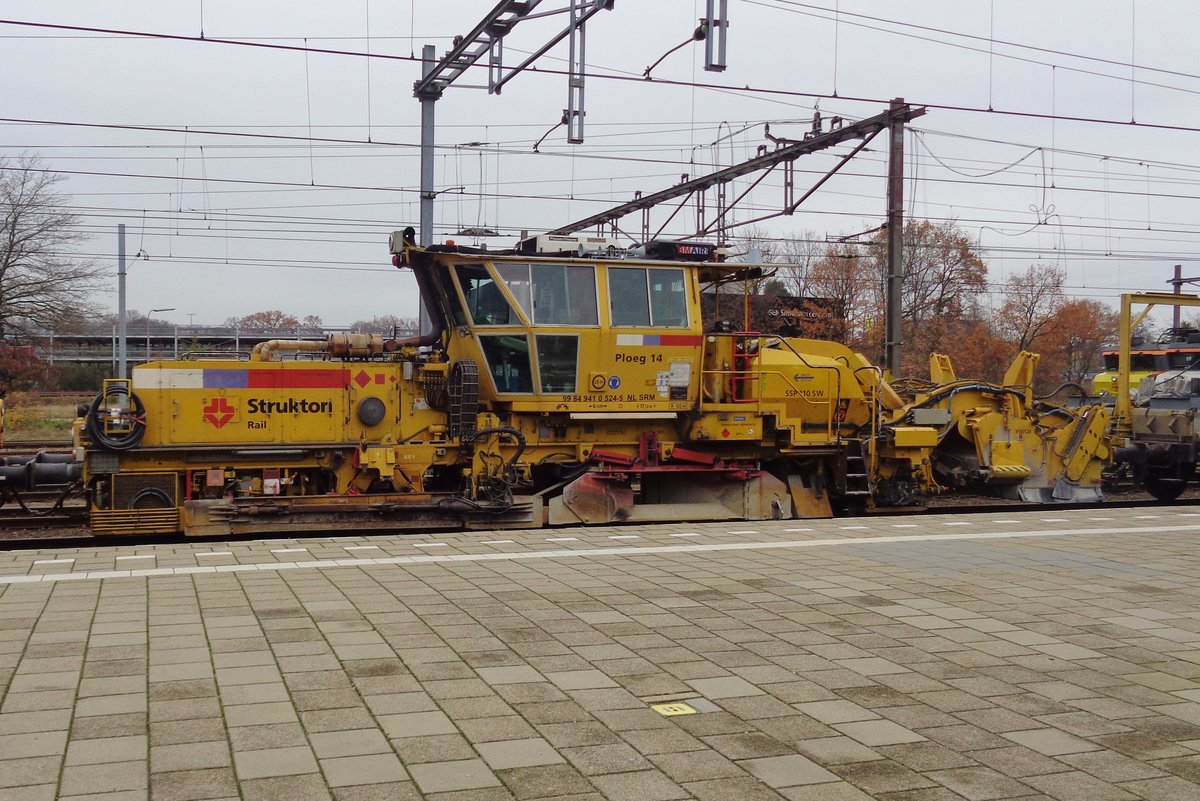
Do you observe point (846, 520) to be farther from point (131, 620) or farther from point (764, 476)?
point (131, 620)

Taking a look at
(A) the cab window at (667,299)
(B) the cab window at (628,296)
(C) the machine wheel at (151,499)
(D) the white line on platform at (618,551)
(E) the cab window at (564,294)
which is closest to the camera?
(D) the white line on platform at (618,551)

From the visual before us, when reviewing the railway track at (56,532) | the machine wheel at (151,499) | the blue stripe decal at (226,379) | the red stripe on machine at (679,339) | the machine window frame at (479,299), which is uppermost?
the machine window frame at (479,299)

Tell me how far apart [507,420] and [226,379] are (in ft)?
11.0

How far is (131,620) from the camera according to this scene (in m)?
6.40

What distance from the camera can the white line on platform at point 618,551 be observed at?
7.84m

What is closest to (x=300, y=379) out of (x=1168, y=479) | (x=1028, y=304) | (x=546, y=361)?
(x=546, y=361)

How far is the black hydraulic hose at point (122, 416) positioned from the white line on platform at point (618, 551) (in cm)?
333

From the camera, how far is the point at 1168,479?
57.1 ft

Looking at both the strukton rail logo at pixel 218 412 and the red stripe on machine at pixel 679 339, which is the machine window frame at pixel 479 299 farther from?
the strukton rail logo at pixel 218 412

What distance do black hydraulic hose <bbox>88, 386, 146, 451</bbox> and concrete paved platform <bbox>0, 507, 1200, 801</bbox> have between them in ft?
8.79

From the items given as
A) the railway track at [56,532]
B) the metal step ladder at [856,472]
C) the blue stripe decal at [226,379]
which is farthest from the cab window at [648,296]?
the blue stripe decal at [226,379]

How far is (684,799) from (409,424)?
9.12 metres

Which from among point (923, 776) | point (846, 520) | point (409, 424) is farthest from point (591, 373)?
point (923, 776)

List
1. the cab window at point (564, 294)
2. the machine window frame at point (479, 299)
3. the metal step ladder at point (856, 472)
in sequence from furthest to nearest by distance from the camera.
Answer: the metal step ladder at point (856, 472) < the cab window at point (564, 294) < the machine window frame at point (479, 299)
